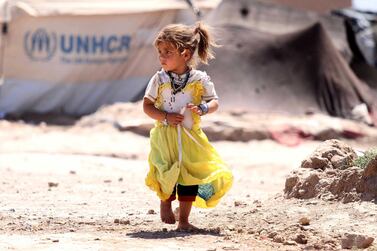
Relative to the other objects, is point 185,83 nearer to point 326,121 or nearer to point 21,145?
point 21,145

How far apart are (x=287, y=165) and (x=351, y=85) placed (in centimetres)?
A: 422

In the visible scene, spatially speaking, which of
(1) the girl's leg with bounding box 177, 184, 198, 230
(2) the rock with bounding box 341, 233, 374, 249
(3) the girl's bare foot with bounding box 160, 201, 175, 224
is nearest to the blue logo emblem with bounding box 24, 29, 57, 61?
(3) the girl's bare foot with bounding box 160, 201, 175, 224

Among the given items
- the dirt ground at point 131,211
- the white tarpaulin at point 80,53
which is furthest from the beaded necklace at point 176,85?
the white tarpaulin at point 80,53

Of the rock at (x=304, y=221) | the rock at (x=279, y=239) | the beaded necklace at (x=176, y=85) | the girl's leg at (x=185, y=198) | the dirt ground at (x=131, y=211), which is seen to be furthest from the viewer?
the beaded necklace at (x=176, y=85)

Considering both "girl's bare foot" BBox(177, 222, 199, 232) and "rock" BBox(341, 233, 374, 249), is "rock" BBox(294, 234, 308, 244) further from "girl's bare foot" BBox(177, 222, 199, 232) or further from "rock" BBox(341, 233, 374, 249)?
"girl's bare foot" BBox(177, 222, 199, 232)

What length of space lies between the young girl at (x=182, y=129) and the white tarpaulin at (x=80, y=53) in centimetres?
807

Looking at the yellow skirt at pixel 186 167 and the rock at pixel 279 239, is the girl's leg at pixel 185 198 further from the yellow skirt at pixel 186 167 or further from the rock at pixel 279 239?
the rock at pixel 279 239

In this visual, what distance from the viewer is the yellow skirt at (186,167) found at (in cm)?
536

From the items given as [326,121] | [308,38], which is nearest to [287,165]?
[326,121]

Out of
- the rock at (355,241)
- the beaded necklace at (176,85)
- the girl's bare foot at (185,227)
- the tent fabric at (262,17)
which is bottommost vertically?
the tent fabric at (262,17)

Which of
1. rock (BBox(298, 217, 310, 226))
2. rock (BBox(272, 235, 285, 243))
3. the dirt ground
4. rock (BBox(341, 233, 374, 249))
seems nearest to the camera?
rock (BBox(341, 233, 374, 249))

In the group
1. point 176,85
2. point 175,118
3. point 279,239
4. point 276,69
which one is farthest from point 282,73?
point 279,239

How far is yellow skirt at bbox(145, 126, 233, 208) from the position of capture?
5363 mm

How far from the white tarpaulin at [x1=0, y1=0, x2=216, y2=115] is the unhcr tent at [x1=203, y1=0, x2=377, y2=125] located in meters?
0.61
